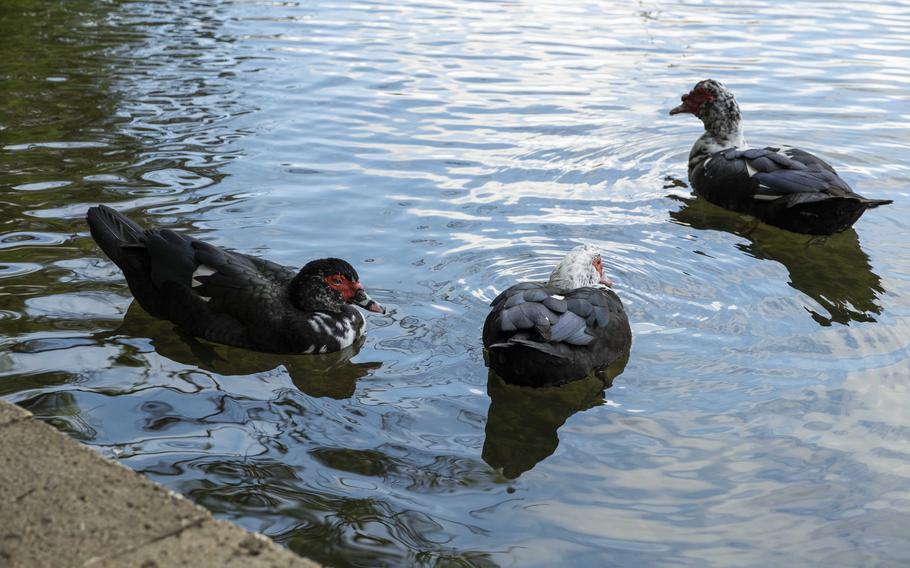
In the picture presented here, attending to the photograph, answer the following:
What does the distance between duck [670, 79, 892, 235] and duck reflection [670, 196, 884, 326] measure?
0.12 m

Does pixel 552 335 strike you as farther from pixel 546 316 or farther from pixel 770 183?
pixel 770 183

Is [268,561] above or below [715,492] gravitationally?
above

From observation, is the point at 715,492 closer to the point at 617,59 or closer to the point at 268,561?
the point at 268,561

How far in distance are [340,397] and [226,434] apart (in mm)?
778

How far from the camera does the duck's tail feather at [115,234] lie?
671cm

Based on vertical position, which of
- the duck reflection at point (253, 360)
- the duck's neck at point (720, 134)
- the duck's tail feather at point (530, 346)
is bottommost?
the duck reflection at point (253, 360)

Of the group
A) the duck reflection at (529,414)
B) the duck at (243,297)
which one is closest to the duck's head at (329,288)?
the duck at (243,297)

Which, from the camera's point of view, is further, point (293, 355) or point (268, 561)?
point (293, 355)

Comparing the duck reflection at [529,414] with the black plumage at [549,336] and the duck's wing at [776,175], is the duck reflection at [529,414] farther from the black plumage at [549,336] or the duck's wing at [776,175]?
the duck's wing at [776,175]

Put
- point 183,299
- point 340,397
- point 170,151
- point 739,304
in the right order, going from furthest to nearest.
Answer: point 170,151 < point 739,304 < point 183,299 < point 340,397

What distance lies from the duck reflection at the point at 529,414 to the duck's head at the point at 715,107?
438 cm

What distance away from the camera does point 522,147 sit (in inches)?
398

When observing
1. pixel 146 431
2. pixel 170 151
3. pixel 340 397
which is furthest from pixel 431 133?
pixel 146 431

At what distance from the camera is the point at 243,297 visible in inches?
253
